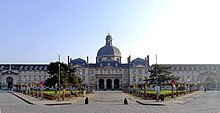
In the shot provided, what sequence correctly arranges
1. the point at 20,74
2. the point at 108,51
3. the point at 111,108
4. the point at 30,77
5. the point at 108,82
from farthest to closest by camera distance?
1. the point at 30,77
2. the point at 20,74
3. the point at 108,51
4. the point at 108,82
5. the point at 111,108

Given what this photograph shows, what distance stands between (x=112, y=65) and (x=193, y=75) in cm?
3146

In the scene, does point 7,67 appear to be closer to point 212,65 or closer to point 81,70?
point 81,70

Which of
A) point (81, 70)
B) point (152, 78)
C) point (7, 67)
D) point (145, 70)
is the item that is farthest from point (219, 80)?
point (7, 67)

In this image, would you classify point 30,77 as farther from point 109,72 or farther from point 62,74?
point 62,74

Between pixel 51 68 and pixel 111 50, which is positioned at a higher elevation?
pixel 111 50

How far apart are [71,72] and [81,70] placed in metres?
51.2

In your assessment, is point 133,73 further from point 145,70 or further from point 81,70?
point 81,70

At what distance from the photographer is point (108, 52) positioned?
5650 inches

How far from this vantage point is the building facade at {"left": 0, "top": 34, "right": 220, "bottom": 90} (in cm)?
14062

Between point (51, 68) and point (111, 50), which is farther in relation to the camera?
point (111, 50)

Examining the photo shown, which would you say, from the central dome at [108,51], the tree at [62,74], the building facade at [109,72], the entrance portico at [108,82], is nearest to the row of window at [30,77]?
the building facade at [109,72]

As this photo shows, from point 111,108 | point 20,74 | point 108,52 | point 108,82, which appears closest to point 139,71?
point 108,82

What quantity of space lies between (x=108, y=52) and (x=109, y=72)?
7.45 meters

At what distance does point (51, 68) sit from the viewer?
3428 inches
